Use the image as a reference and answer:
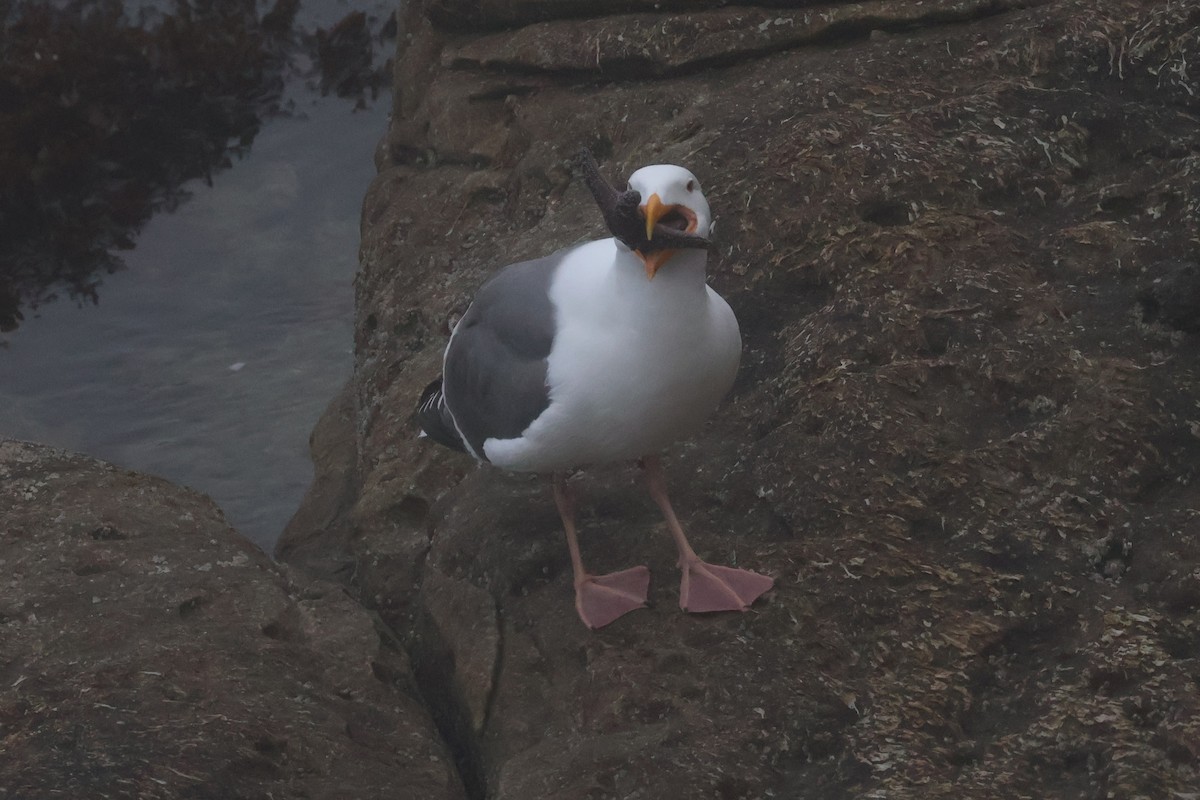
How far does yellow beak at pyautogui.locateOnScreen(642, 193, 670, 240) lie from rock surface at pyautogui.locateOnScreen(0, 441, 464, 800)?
1535mm

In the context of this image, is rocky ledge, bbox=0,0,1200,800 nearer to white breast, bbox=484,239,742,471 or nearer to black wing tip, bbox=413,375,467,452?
black wing tip, bbox=413,375,467,452

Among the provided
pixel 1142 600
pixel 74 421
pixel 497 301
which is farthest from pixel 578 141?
pixel 74 421

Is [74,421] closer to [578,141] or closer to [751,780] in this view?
[578,141]

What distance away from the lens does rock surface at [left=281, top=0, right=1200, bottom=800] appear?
3.21 metres

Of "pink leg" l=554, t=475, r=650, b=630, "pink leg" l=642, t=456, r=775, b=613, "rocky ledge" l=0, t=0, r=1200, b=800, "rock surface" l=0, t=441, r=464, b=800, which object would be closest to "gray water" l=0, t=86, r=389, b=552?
"rocky ledge" l=0, t=0, r=1200, b=800

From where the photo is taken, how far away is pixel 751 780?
3.17 metres

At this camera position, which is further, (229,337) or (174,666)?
(229,337)

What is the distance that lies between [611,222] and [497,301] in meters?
0.66

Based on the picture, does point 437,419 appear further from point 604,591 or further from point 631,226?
point 631,226

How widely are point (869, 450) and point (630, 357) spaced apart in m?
0.82

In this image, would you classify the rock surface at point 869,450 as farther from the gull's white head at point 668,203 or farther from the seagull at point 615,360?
the gull's white head at point 668,203

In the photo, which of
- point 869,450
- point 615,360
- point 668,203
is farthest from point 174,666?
point 869,450

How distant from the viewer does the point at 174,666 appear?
137 inches

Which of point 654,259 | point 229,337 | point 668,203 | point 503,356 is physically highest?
point 668,203
